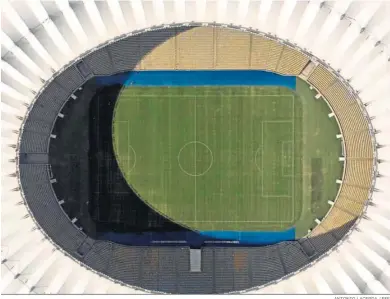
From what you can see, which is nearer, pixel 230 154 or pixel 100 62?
pixel 100 62

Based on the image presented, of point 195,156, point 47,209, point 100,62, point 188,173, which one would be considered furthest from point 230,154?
point 47,209

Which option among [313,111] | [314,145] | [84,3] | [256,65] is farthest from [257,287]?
[84,3]

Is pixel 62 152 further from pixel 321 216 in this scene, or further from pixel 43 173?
pixel 321 216

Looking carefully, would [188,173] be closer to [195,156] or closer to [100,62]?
[195,156]

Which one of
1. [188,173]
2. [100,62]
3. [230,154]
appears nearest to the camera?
[100,62]

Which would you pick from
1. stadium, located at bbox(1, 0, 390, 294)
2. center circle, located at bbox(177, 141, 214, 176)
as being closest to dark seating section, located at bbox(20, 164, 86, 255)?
stadium, located at bbox(1, 0, 390, 294)
